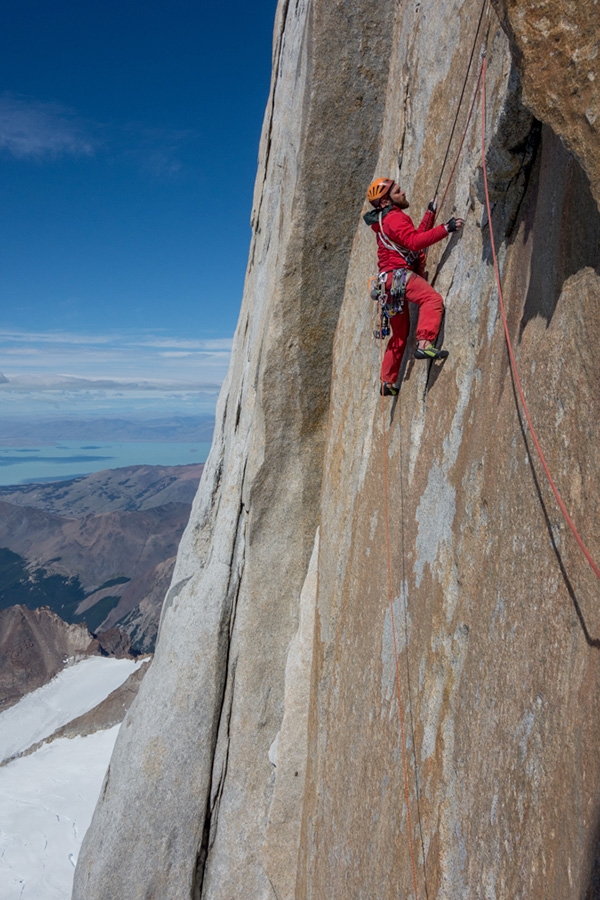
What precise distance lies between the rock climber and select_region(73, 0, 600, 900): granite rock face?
253 mm

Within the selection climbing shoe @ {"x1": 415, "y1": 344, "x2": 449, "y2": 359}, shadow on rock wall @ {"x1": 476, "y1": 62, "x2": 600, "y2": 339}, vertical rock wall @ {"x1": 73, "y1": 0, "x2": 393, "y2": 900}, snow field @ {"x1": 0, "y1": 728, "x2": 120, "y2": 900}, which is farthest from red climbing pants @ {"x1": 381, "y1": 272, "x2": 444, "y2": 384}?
snow field @ {"x1": 0, "y1": 728, "x2": 120, "y2": 900}

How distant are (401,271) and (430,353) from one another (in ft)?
3.91

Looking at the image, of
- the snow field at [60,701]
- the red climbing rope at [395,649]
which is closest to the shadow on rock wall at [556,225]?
the red climbing rope at [395,649]

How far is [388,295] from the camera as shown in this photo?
6.42 meters

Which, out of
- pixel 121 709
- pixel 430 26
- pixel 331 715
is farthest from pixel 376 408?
pixel 121 709

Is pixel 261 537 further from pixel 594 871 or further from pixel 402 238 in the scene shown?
pixel 594 871

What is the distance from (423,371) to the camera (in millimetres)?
6121

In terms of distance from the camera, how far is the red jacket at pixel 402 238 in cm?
618

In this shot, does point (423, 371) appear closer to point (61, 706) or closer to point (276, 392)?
point (276, 392)

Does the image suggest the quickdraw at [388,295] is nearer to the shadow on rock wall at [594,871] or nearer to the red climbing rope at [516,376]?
the red climbing rope at [516,376]

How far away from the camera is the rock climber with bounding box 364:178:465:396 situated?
19.0ft

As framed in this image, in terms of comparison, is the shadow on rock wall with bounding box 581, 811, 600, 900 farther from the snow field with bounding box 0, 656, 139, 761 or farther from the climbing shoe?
the snow field with bounding box 0, 656, 139, 761

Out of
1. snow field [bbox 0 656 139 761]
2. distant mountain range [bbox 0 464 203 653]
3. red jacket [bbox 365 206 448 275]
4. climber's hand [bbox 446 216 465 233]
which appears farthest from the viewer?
distant mountain range [bbox 0 464 203 653]

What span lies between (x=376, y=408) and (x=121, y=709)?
78.1ft
